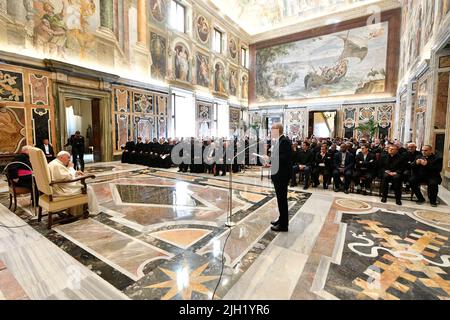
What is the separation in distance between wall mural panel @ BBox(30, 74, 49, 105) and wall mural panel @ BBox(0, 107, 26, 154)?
2.05 feet

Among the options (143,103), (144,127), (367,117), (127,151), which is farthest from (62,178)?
(367,117)

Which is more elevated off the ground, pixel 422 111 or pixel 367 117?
pixel 367 117

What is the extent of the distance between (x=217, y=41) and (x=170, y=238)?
18.8 metres

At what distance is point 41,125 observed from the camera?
8.78 metres

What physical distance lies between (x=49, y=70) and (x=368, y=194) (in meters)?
11.9

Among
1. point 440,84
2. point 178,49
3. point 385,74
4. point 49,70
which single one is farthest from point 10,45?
point 385,74

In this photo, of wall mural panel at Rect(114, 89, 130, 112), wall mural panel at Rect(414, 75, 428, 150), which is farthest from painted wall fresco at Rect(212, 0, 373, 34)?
wall mural panel at Rect(414, 75, 428, 150)

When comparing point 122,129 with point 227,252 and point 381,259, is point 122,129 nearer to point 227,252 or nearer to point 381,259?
point 227,252

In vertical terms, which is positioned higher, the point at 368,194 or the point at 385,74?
the point at 385,74

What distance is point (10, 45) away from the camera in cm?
791

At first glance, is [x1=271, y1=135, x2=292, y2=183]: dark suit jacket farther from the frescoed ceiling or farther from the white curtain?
the frescoed ceiling

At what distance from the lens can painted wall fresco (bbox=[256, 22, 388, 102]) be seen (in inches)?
668

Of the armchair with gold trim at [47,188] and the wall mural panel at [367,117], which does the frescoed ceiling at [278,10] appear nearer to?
the wall mural panel at [367,117]
